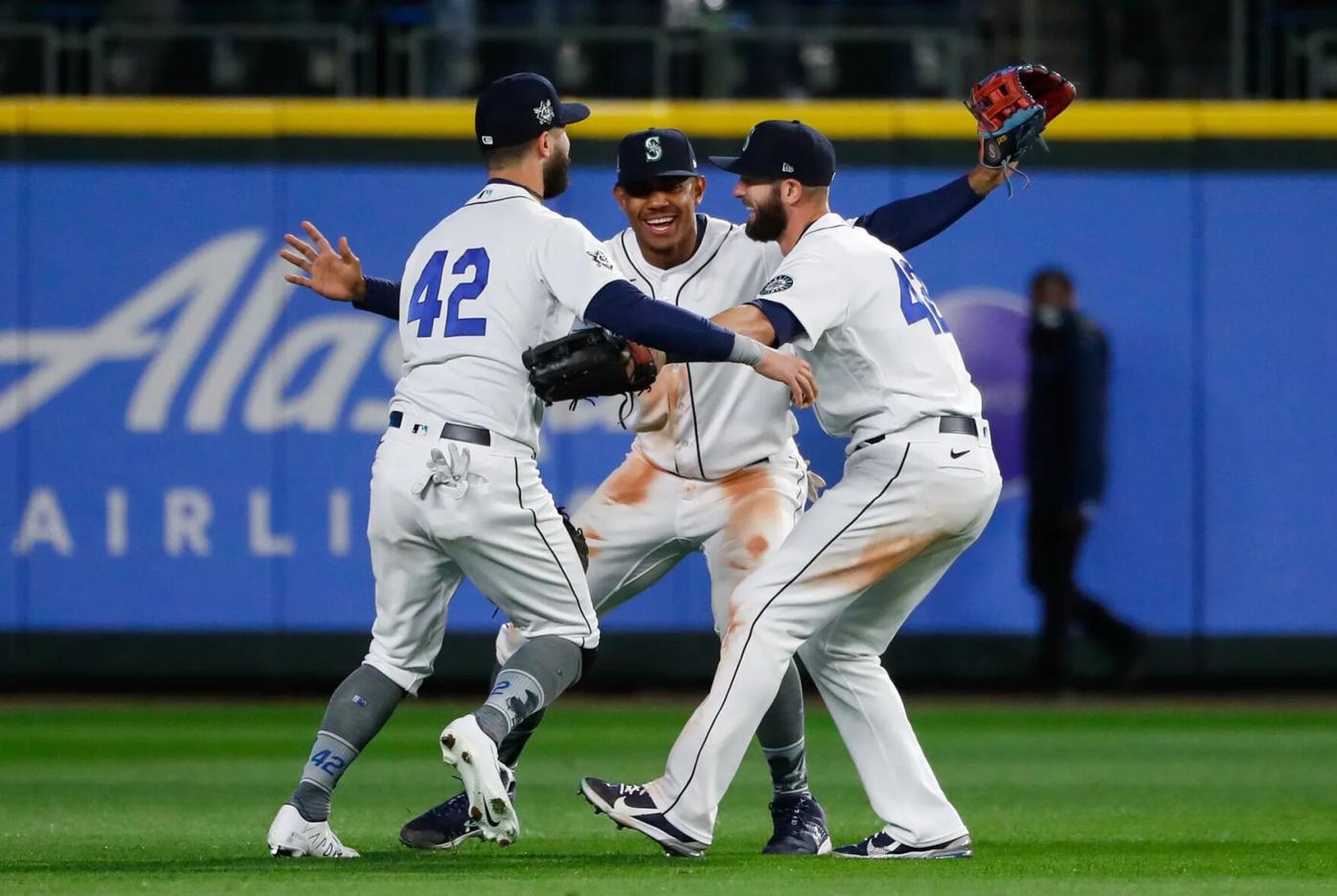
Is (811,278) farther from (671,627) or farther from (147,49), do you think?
(147,49)

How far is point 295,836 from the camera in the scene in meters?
5.71

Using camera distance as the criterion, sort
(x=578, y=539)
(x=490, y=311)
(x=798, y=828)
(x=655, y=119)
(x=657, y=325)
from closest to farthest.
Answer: (x=657, y=325) → (x=490, y=311) → (x=578, y=539) → (x=798, y=828) → (x=655, y=119)

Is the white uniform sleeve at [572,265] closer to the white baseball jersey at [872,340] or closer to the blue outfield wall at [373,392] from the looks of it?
the white baseball jersey at [872,340]

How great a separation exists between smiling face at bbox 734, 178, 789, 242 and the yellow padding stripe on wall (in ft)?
18.5

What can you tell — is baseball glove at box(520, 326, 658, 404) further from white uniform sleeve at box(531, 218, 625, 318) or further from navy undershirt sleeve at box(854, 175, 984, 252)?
navy undershirt sleeve at box(854, 175, 984, 252)

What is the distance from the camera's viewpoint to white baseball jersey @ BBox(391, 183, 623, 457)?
571cm

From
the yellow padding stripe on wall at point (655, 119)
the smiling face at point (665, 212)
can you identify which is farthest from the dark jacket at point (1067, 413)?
the smiling face at point (665, 212)

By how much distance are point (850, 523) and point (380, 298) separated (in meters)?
1.59

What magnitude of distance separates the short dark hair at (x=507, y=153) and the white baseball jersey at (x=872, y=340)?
2.58 feet

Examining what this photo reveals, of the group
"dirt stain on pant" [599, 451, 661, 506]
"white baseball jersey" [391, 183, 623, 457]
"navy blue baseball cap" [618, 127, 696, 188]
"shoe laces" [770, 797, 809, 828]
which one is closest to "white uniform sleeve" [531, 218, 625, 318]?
"white baseball jersey" [391, 183, 623, 457]

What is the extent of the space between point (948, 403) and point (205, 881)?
2.33m

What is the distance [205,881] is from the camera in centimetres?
532

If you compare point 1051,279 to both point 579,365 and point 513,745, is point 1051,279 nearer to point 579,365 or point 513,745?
point 513,745

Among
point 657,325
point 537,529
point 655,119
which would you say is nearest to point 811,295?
point 657,325
